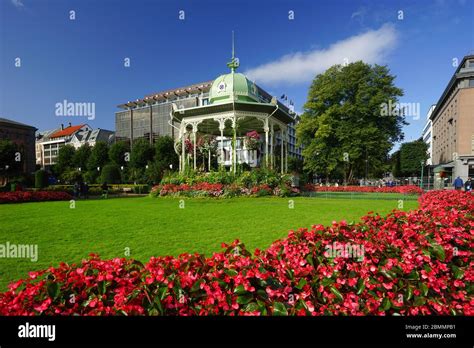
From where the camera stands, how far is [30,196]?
1667 cm

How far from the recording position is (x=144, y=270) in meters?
2.33

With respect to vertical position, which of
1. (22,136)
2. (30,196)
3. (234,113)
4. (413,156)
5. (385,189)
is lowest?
(385,189)

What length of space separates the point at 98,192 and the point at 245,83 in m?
19.1

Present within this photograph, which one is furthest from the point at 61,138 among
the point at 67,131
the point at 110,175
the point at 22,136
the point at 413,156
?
the point at 413,156

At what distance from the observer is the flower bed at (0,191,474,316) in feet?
6.45

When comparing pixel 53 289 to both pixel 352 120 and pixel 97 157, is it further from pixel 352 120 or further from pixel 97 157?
pixel 97 157

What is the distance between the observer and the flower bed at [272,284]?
1.96 m

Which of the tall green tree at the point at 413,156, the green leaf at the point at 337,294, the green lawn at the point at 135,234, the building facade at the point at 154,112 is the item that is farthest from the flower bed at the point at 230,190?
the tall green tree at the point at 413,156

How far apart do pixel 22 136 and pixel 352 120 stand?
8512cm

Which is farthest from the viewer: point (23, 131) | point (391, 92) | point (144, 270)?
point (23, 131)
